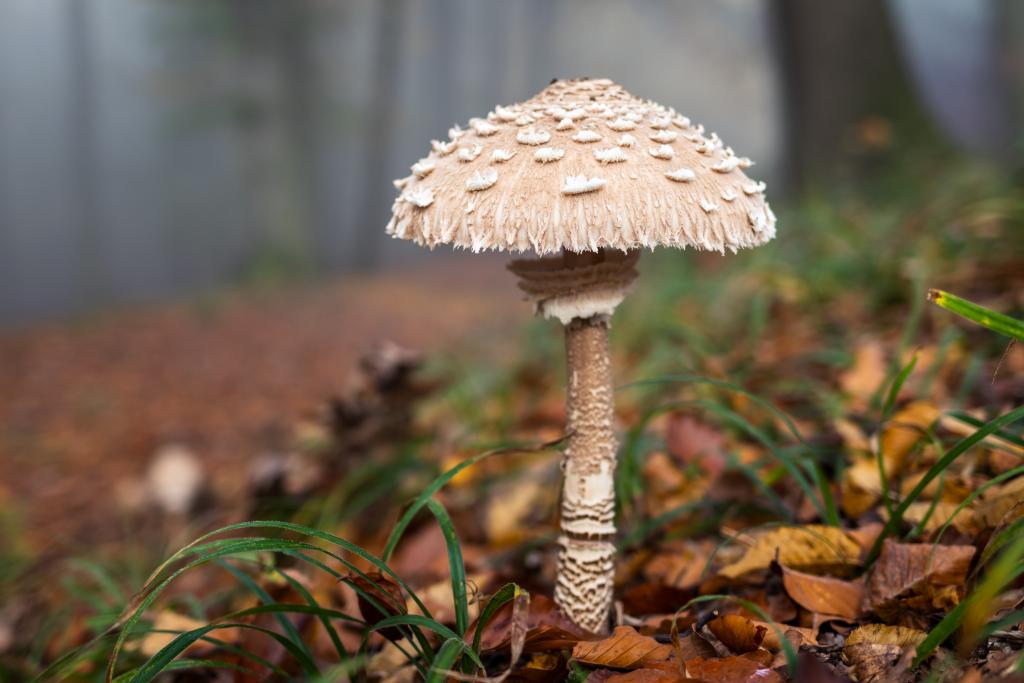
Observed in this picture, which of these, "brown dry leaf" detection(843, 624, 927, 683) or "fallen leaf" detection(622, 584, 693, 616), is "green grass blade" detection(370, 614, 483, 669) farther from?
"brown dry leaf" detection(843, 624, 927, 683)

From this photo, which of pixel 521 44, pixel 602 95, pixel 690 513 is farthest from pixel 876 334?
pixel 521 44

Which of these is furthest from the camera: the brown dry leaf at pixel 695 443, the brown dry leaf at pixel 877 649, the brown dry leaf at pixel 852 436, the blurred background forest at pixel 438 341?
the blurred background forest at pixel 438 341

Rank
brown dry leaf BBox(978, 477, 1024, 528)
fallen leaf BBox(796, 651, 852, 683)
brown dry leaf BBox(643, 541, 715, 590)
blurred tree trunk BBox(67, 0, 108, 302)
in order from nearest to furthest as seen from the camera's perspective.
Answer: fallen leaf BBox(796, 651, 852, 683) < brown dry leaf BBox(978, 477, 1024, 528) < brown dry leaf BBox(643, 541, 715, 590) < blurred tree trunk BBox(67, 0, 108, 302)

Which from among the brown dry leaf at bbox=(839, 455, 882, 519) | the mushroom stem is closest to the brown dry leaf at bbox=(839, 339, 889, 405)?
the brown dry leaf at bbox=(839, 455, 882, 519)

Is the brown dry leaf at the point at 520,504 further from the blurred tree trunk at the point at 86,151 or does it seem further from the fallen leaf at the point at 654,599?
the blurred tree trunk at the point at 86,151

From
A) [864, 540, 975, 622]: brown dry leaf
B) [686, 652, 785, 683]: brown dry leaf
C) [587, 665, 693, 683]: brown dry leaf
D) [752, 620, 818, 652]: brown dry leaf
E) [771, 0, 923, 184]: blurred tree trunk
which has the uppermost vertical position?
[771, 0, 923, 184]: blurred tree trunk

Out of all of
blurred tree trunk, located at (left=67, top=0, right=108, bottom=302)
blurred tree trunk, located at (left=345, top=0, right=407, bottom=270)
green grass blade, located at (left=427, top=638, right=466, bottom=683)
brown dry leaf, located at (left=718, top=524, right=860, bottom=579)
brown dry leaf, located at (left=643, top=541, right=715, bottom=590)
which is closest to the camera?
green grass blade, located at (left=427, top=638, right=466, bottom=683)

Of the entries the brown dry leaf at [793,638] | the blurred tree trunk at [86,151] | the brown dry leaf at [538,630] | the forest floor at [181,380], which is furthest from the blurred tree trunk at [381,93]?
the brown dry leaf at [793,638]

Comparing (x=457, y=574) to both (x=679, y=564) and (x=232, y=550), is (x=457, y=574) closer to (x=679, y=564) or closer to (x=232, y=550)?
(x=232, y=550)
